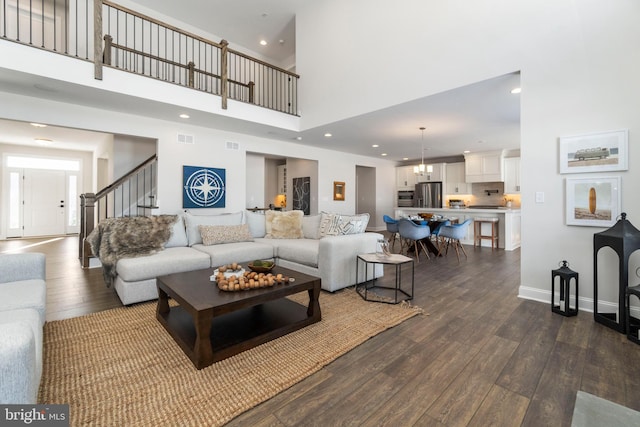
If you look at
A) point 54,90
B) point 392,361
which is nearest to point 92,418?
point 392,361

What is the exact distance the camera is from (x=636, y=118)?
8.59ft

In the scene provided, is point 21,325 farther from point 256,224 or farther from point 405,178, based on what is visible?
point 405,178

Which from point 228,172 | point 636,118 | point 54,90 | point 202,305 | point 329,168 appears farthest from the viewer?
point 329,168

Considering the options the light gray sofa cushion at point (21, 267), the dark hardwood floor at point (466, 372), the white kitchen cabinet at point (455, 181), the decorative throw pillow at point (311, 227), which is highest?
the white kitchen cabinet at point (455, 181)

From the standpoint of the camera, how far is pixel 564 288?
2.85m

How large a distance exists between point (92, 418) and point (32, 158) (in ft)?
34.4

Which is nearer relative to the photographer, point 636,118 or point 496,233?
point 636,118

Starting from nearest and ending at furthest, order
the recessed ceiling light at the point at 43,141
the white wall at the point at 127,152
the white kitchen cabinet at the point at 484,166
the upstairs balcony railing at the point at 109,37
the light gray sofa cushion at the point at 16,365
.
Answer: the light gray sofa cushion at the point at 16,365 < the upstairs balcony railing at the point at 109,37 < the white wall at the point at 127,152 < the recessed ceiling light at the point at 43,141 < the white kitchen cabinet at the point at 484,166

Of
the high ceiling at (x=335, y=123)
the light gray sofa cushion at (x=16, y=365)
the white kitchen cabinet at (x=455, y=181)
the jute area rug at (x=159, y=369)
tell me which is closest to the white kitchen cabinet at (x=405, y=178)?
the white kitchen cabinet at (x=455, y=181)

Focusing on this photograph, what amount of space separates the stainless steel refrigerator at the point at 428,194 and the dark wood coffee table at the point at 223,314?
8.02 m

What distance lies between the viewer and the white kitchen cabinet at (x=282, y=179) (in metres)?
9.38

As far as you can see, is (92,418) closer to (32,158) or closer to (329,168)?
(329,168)

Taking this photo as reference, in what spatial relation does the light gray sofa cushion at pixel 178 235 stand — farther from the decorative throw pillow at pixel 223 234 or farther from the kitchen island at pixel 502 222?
the kitchen island at pixel 502 222

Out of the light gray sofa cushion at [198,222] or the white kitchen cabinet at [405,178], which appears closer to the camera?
the light gray sofa cushion at [198,222]
